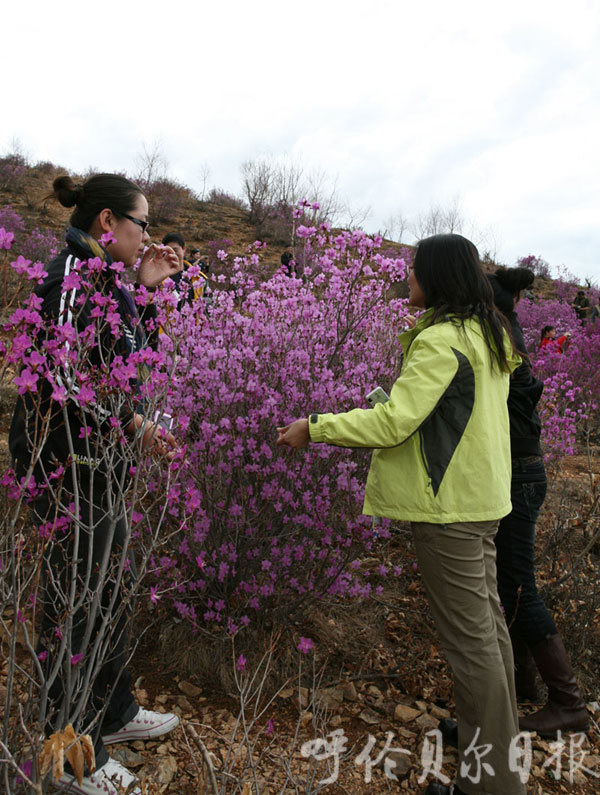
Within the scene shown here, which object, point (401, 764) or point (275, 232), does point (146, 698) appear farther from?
point (275, 232)

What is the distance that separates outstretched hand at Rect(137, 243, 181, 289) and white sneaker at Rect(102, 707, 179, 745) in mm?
1687

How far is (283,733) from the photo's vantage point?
2312 millimetres

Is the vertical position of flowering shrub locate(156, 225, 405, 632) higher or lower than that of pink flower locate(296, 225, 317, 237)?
lower

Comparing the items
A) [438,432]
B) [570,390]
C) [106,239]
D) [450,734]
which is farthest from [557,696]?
[570,390]

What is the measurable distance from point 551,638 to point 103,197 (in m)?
2.44

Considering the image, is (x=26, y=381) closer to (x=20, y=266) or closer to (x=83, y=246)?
(x=20, y=266)

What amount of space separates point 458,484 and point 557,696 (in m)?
1.29

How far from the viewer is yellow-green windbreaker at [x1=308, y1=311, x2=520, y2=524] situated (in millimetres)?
1745

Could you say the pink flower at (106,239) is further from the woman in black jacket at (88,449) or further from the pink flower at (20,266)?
the pink flower at (20,266)

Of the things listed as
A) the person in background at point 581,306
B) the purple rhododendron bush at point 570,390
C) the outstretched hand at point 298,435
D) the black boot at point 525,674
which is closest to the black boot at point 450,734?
the black boot at point 525,674

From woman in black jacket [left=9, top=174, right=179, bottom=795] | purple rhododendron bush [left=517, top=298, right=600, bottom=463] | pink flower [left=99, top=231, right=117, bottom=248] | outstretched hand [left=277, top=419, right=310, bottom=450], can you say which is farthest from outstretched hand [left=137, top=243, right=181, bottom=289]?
purple rhododendron bush [left=517, top=298, right=600, bottom=463]

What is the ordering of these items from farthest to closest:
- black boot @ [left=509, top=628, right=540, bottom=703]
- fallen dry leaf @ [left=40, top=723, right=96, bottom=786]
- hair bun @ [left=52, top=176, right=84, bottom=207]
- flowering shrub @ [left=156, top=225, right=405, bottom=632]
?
black boot @ [left=509, top=628, right=540, bottom=703] < flowering shrub @ [left=156, top=225, right=405, bottom=632] < hair bun @ [left=52, top=176, right=84, bottom=207] < fallen dry leaf @ [left=40, top=723, right=96, bottom=786]

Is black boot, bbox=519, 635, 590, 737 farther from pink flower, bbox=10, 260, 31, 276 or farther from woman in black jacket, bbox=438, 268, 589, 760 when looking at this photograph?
pink flower, bbox=10, 260, 31, 276

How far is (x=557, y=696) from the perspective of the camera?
240 centimetres
